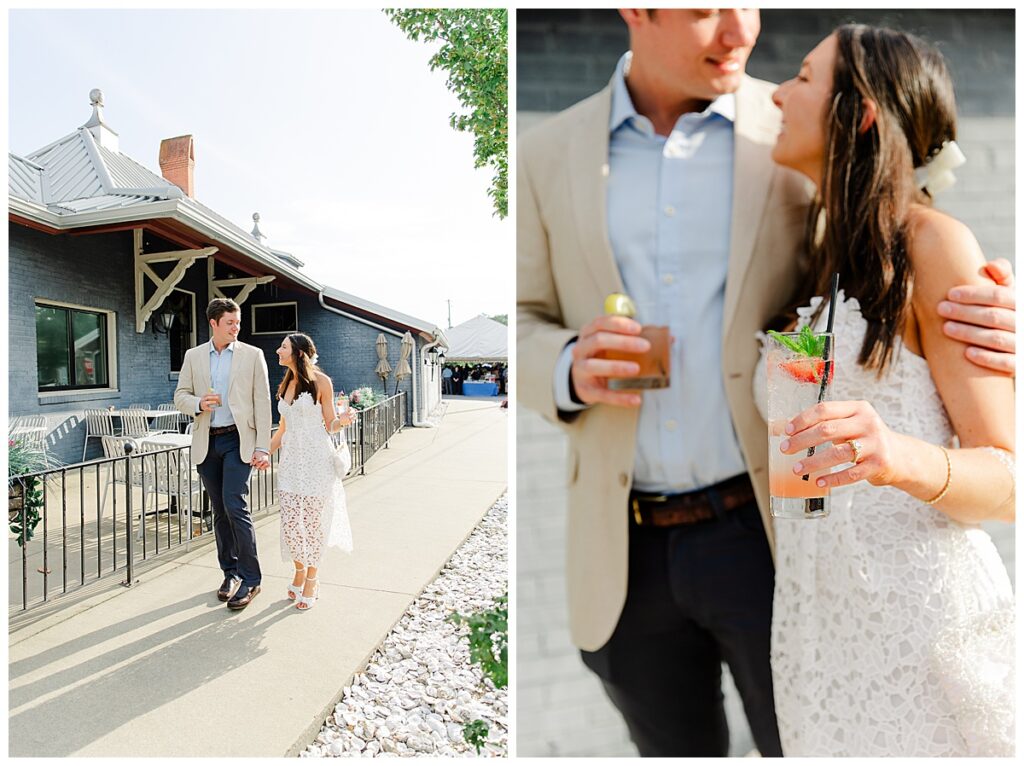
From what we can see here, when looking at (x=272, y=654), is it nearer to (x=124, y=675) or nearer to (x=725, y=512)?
(x=124, y=675)

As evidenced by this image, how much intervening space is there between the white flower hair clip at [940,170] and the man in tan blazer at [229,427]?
73.9 inches

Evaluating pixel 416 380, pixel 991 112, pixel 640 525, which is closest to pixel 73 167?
pixel 416 380

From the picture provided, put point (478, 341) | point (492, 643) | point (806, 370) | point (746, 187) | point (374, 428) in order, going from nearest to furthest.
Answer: point (806, 370) < point (746, 187) < point (492, 643) < point (478, 341) < point (374, 428)

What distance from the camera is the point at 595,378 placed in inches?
47.9

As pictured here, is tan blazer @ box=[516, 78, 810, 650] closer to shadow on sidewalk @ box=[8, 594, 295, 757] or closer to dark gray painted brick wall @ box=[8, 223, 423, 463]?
dark gray painted brick wall @ box=[8, 223, 423, 463]

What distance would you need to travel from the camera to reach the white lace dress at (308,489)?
1829 millimetres

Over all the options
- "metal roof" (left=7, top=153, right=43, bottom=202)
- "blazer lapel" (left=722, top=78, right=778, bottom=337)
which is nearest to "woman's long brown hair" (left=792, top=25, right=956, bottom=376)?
"blazer lapel" (left=722, top=78, right=778, bottom=337)

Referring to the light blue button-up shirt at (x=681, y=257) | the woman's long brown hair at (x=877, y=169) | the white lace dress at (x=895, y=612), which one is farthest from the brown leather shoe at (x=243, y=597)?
the woman's long brown hair at (x=877, y=169)

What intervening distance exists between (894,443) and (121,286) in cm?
214

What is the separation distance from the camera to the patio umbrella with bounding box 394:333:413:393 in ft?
6.47

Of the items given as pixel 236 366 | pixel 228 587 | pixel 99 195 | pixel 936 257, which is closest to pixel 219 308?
pixel 236 366

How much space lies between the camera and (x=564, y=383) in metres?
1.26

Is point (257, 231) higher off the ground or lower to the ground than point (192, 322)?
higher

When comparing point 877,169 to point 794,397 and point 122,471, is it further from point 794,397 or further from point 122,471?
point 122,471
